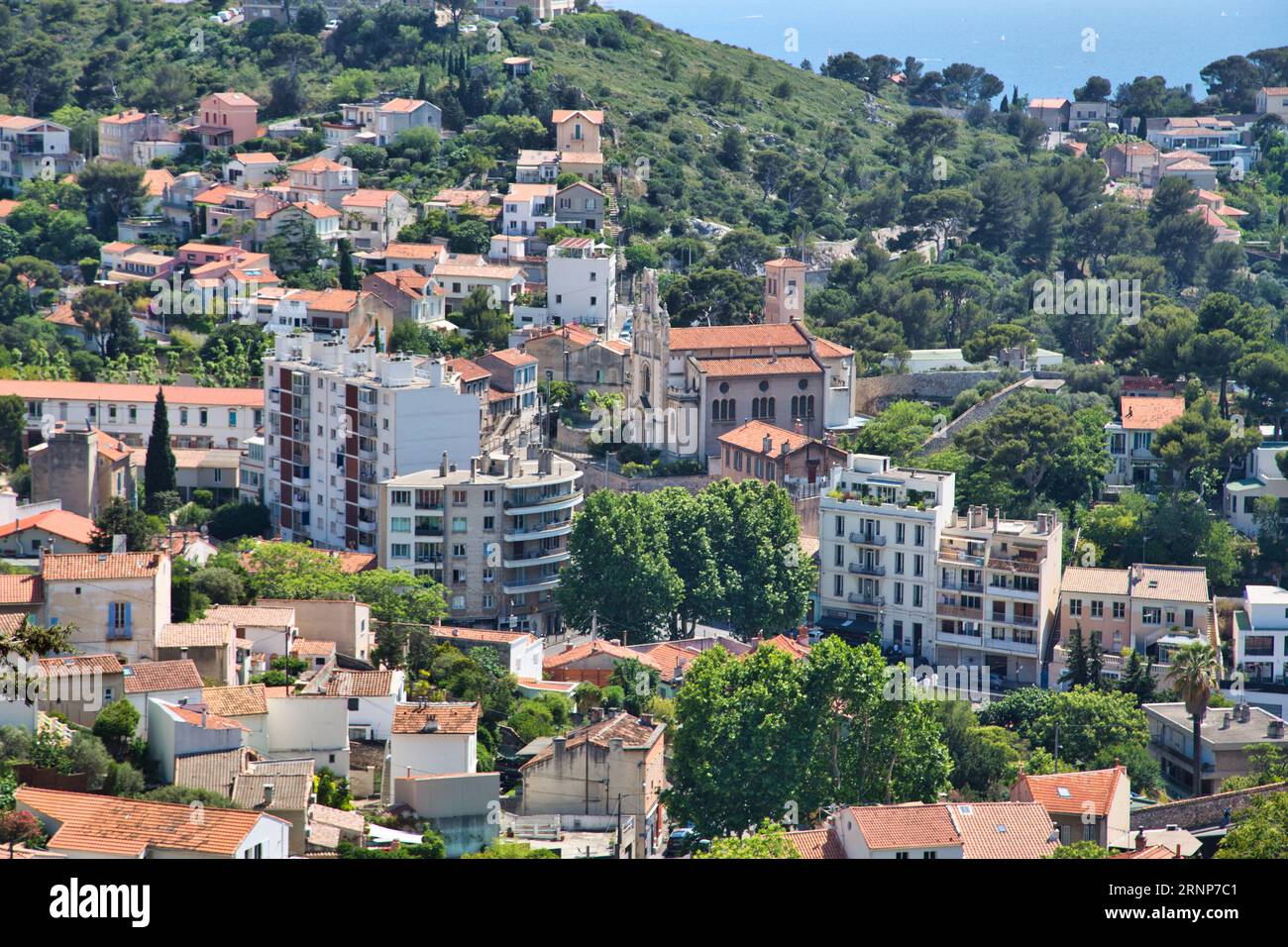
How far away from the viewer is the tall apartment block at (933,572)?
1953 inches

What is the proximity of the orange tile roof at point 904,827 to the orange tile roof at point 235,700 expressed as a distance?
9846mm

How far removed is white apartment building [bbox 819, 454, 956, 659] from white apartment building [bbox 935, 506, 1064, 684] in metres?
0.46

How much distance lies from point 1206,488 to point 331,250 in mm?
33789

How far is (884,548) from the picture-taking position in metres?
51.2

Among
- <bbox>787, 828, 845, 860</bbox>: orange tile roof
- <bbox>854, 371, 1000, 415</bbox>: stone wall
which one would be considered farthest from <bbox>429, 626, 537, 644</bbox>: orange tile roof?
<bbox>854, 371, 1000, 415</bbox>: stone wall

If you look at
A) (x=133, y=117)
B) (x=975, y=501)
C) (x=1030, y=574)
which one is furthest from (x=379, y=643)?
(x=133, y=117)

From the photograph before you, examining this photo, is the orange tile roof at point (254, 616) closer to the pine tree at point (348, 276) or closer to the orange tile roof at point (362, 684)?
the orange tile roof at point (362, 684)

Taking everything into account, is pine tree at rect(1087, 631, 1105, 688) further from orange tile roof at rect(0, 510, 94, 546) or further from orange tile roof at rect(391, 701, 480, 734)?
orange tile roof at rect(0, 510, 94, 546)

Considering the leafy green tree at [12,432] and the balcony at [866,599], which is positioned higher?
the leafy green tree at [12,432]

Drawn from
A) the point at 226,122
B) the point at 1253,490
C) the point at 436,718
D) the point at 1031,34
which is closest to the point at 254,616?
the point at 436,718

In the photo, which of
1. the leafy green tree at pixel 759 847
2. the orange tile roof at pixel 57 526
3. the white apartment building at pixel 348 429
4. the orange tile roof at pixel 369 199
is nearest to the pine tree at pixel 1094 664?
the white apartment building at pixel 348 429

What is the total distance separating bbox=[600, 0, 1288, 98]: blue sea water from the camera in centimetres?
12106

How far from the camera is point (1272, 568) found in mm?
54625
